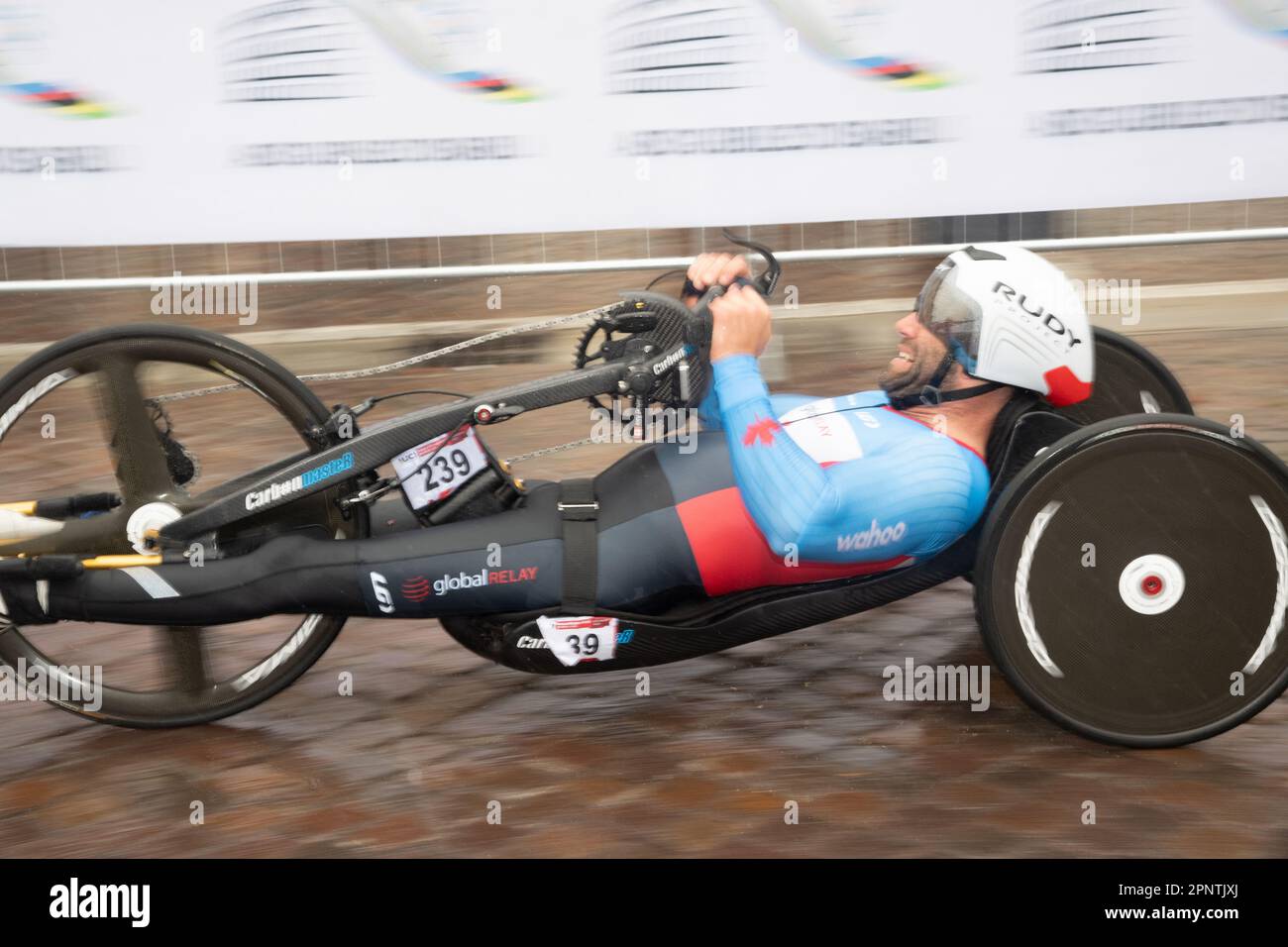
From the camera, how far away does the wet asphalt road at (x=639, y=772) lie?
10.9ft

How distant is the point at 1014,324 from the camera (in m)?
3.52

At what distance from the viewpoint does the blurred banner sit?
5.81m

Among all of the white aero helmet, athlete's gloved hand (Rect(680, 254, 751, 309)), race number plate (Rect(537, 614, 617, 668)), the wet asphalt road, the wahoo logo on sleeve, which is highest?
athlete's gloved hand (Rect(680, 254, 751, 309))

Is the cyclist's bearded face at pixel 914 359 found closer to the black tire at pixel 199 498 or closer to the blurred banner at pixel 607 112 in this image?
the black tire at pixel 199 498

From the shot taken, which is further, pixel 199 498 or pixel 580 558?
pixel 199 498

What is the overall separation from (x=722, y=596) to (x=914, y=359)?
80cm

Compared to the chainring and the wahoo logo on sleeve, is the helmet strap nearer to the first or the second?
the wahoo logo on sleeve

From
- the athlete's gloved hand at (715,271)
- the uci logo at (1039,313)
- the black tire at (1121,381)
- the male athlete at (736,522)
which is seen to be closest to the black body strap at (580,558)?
the male athlete at (736,522)

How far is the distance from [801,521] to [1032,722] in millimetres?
984

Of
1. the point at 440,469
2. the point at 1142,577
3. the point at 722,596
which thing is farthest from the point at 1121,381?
the point at 440,469

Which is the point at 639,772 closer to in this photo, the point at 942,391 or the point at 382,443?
the point at 382,443

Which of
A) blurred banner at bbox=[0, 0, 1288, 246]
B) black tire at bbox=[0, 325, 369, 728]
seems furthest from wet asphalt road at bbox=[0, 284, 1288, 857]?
blurred banner at bbox=[0, 0, 1288, 246]

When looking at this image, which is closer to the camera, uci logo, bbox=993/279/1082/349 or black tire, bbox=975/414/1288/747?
black tire, bbox=975/414/1288/747

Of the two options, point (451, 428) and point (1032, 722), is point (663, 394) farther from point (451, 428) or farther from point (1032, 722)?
point (1032, 722)
